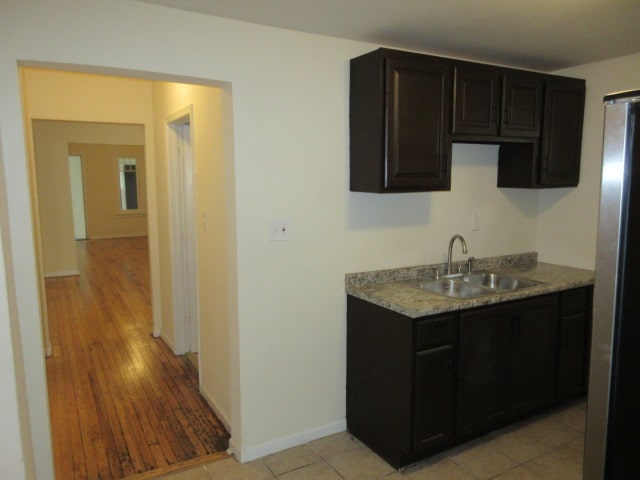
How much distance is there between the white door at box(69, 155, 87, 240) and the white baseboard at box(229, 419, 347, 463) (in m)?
9.91

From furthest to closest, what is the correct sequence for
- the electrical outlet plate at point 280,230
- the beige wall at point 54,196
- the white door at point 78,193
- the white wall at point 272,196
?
1. the white door at point 78,193
2. the beige wall at point 54,196
3. the electrical outlet plate at point 280,230
4. the white wall at point 272,196

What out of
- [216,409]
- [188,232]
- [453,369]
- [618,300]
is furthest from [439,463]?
[188,232]

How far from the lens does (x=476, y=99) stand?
2.80 m

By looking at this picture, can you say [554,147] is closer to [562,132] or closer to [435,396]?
[562,132]

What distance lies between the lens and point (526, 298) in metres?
2.82

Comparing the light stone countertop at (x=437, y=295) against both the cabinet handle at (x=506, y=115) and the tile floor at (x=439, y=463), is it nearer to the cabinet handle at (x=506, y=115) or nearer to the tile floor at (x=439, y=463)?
the tile floor at (x=439, y=463)

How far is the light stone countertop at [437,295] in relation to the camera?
8.17 ft

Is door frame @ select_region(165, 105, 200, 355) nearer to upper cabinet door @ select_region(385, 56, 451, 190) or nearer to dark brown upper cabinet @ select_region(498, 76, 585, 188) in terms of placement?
upper cabinet door @ select_region(385, 56, 451, 190)

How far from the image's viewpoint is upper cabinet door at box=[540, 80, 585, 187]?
3.16 meters

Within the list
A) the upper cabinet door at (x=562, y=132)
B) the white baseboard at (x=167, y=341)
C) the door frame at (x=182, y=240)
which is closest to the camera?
the upper cabinet door at (x=562, y=132)

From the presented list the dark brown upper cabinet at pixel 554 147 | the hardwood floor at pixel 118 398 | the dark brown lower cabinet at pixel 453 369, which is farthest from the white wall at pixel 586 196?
the hardwood floor at pixel 118 398

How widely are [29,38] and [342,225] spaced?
1791 mm

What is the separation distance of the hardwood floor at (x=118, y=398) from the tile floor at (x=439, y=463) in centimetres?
34

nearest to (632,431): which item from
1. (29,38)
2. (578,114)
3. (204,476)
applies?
(204,476)
